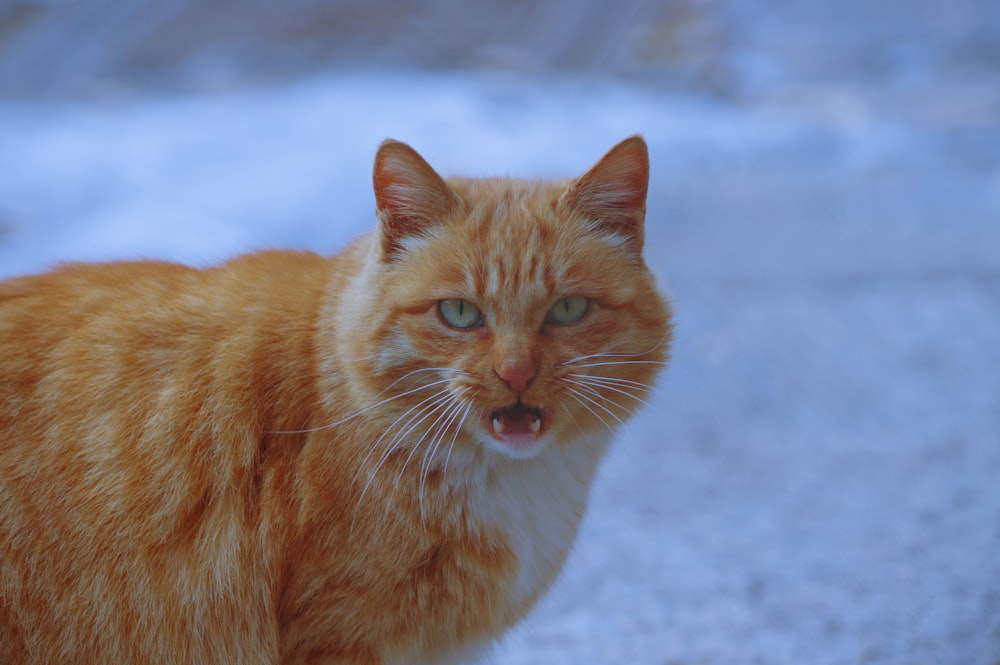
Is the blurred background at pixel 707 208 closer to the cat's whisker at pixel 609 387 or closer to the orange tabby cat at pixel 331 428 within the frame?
the cat's whisker at pixel 609 387

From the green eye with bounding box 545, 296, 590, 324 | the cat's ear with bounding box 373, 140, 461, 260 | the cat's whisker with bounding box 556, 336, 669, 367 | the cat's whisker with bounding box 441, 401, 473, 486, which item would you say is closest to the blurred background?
the cat's whisker with bounding box 556, 336, 669, 367

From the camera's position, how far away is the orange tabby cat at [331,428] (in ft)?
5.51

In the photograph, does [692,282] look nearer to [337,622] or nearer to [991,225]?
[991,225]

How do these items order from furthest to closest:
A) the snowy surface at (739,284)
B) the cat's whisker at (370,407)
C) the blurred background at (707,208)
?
the blurred background at (707,208), the snowy surface at (739,284), the cat's whisker at (370,407)

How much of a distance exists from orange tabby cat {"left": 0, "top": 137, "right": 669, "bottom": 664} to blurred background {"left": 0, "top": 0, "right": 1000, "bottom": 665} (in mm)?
390

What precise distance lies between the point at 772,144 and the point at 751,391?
2.79m

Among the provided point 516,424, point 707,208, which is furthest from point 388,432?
point 707,208

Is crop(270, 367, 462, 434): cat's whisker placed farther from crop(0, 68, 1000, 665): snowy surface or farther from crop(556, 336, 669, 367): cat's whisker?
crop(0, 68, 1000, 665): snowy surface

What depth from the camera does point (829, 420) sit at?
3914 millimetres

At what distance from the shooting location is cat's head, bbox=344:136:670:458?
5.62ft

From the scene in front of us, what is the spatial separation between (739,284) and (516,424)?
3461 millimetres

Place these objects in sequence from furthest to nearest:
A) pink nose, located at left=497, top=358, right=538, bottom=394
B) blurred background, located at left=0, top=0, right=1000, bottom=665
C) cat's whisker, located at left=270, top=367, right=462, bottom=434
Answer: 1. blurred background, located at left=0, top=0, right=1000, bottom=665
2. cat's whisker, located at left=270, top=367, right=462, bottom=434
3. pink nose, located at left=497, top=358, right=538, bottom=394

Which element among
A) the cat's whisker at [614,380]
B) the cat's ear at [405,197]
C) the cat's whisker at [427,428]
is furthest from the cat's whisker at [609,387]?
the cat's ear at [405,197]

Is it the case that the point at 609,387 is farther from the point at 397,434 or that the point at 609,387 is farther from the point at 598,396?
the point at 397,434
